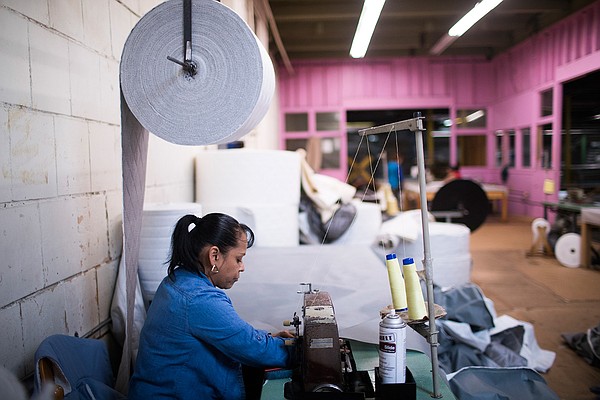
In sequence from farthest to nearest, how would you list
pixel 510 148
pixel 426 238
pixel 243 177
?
1. pixel 510 148
2. pixel 243 177
3. pixel 426 238

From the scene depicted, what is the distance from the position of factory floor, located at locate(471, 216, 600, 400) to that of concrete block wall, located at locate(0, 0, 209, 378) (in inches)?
102

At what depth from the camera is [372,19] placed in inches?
150

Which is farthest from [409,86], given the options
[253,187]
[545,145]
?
[253,187]

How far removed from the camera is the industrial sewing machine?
1333 millimetres

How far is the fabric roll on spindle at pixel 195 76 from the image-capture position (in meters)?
1.86

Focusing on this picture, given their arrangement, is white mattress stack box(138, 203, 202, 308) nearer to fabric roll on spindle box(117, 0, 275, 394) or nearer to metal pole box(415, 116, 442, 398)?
fabric roll on spindle box(117, 0, 275, 394)

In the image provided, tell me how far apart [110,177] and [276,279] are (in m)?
A: 1.09

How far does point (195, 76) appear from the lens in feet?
6.21

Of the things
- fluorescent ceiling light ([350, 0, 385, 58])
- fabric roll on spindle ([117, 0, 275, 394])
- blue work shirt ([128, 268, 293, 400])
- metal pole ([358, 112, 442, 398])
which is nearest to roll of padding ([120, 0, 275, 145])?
fabric roll on spindle ([117, 0, 275, 394])

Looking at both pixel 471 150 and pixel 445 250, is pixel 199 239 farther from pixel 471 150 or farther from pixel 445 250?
pixel 471 150

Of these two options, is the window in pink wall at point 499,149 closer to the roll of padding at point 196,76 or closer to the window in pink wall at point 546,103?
the window in pink wall at point 546,103

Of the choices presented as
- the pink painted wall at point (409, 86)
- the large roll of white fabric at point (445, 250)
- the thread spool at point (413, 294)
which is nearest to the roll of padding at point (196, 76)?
the thread spool at point (413, 294)

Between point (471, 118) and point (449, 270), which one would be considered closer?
point (449, 270)

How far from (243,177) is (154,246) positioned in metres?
1.30
